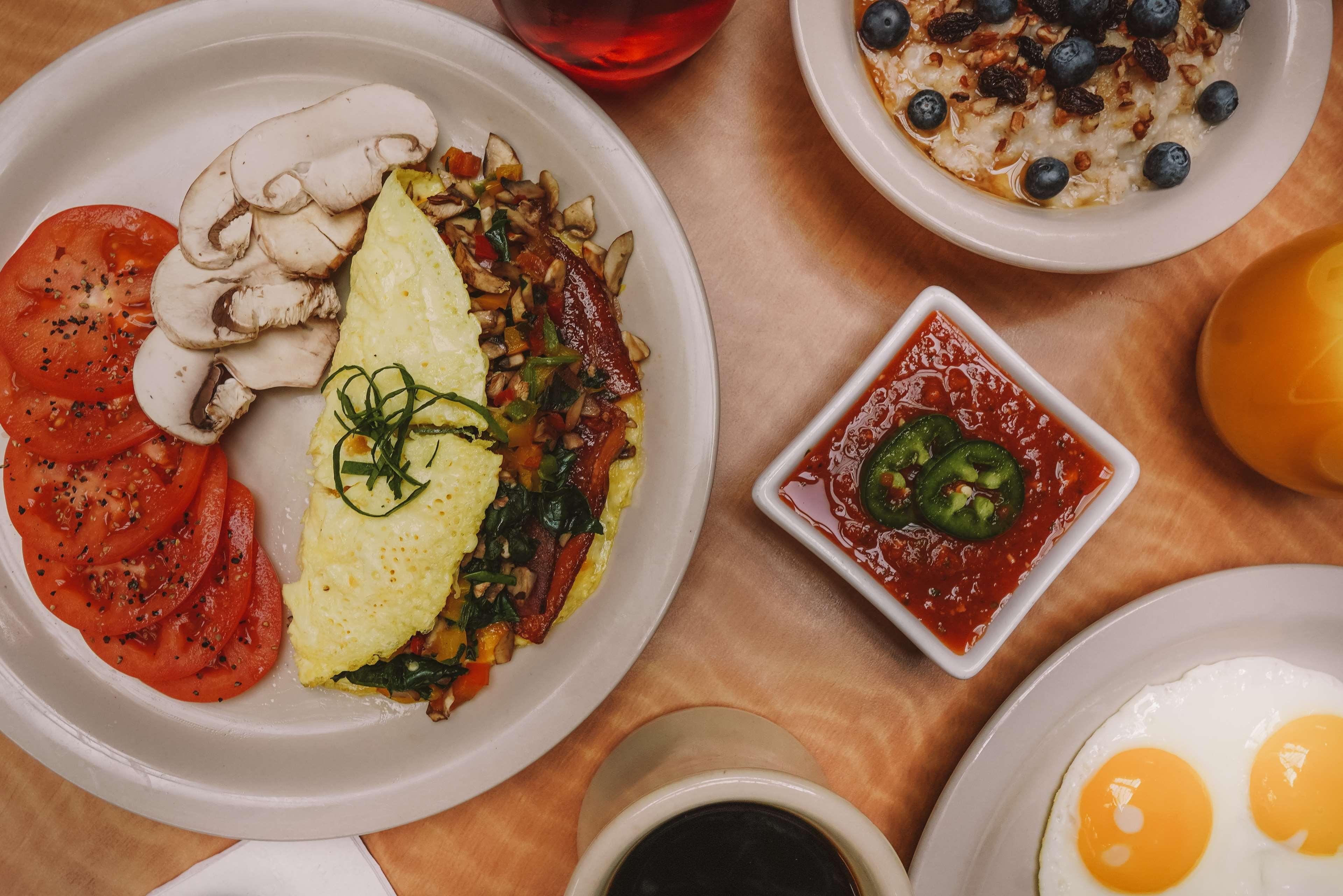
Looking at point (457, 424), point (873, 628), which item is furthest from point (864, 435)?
point (457, 424)

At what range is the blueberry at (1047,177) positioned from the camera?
1.64 m

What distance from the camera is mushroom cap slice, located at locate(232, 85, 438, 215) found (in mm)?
1630

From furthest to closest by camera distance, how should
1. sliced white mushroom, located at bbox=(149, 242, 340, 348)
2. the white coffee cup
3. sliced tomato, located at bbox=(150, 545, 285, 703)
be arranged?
sliced tomato, located at bbox=(150, 545, 285, 703)
sliced white mushroom, located at bbox=(149, 242, 340, 348)
the white coffee cup

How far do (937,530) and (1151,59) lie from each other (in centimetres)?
111

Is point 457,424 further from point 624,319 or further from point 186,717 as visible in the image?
point 186,717

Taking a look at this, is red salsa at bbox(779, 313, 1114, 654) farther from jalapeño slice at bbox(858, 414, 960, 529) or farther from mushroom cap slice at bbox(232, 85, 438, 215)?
mushroom cap slice at bbox(232, 85, 438, 215)

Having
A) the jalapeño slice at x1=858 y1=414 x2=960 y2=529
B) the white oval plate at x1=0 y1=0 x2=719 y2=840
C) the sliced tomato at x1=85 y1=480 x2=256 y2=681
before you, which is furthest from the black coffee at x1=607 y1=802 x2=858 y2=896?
the sliced tomato at x1=85 y1=480 x2=256 y2=681

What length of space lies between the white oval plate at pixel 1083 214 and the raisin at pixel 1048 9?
0.41 metres

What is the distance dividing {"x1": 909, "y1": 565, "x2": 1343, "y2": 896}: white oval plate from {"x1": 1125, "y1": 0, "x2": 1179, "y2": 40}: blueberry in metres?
1.18

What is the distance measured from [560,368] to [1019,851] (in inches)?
59.7

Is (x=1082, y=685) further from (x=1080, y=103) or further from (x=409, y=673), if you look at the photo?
(x=409, y=673)

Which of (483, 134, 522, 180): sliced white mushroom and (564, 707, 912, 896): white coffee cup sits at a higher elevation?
(483, 134, 522, 180): sliced white mushroom

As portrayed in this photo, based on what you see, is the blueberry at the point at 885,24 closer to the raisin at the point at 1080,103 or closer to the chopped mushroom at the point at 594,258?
the raisin at the point at 1080,103

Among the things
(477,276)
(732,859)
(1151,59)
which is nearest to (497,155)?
(477,276)
